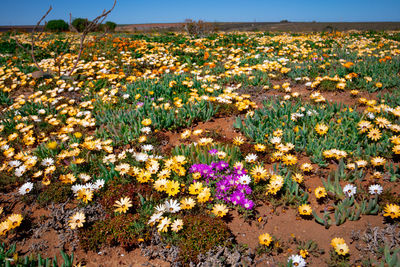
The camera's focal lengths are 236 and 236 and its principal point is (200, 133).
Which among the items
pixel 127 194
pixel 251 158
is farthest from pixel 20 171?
pixel 251 158

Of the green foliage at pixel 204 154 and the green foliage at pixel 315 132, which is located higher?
the green foliage at pixel 315 132

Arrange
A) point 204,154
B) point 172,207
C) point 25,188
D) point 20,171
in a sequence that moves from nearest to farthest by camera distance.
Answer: point 172,207, point 25,188, point 204,154, point 20,171

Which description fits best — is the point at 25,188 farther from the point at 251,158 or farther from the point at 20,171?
the point at 251,158

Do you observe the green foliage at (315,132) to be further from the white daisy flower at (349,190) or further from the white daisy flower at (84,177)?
the white daisy flower at (84,177)

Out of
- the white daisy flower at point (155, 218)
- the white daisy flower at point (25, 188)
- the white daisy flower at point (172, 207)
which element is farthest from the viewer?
the white daisy flower at point (25, 188)

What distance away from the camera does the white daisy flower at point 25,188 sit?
111 inches

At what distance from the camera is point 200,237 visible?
7.03 feet

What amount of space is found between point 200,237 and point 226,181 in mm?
721

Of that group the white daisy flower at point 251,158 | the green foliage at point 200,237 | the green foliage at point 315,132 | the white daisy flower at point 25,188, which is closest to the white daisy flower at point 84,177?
the white daisy flower at point 25,188

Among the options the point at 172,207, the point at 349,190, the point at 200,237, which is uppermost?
the point at 349,190

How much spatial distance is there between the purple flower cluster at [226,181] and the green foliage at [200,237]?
0.34m

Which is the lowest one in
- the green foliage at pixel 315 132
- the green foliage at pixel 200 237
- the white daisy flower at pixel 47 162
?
the green foliage at pixel 200 237

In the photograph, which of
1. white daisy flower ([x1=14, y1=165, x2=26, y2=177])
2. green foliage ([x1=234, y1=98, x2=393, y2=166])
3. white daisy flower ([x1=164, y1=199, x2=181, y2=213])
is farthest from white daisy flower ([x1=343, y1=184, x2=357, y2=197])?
white daisy flower ([x1=14, y1=165, x2=26, y2=177])

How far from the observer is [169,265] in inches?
83.7
